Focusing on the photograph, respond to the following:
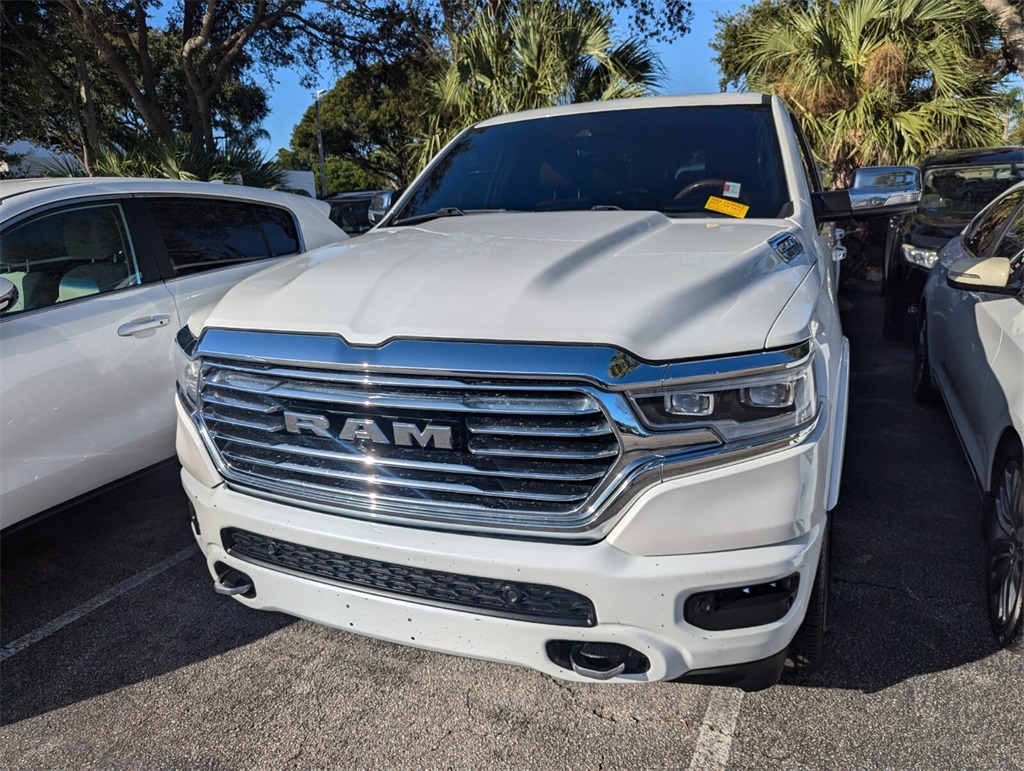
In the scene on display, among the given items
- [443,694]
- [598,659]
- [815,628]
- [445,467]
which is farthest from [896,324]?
[445,467]

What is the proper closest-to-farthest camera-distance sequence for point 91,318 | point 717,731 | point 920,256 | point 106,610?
point 717,731 → point 106,610 → point 91,318 → point 920,256

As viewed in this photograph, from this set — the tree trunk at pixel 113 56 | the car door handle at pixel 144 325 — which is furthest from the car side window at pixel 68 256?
the tree trunk at pixel 113 56

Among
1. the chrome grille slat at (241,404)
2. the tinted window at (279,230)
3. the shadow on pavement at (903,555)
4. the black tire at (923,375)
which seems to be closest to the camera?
the chrome grille slat at (241,404)

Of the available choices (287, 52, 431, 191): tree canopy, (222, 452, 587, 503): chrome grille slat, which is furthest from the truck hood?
(287, 52, 431, 191): tree canopy

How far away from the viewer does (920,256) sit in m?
5.70

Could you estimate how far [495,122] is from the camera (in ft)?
12.8

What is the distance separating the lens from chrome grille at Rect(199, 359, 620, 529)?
5.80 feet

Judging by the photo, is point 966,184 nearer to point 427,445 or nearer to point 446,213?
point 446,213

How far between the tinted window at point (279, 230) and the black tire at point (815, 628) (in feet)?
11.7

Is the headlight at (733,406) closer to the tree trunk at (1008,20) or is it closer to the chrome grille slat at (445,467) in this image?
the chrome grille slat at (445,467)

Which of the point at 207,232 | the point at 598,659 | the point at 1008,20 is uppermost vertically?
the point at 1008,20

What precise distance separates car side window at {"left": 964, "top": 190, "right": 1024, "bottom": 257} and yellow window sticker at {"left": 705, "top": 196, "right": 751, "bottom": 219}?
1.82 metres

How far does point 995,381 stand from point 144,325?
366cm

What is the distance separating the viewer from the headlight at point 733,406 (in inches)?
67.4
